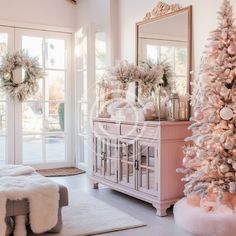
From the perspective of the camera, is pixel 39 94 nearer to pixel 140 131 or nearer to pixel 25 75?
pixel 25 75

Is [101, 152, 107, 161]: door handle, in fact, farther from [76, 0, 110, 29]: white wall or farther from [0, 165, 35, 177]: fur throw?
[76, 0, 110, 29]: white wall

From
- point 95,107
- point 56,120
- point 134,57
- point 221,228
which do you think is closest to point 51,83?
Answer: point 56,120

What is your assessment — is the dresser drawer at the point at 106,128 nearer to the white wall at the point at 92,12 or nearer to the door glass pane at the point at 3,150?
the white wall at the point at 92,12

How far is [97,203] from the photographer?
4.21 m

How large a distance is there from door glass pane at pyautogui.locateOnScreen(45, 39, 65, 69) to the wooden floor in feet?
6.70

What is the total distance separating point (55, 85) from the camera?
6520 millimetres

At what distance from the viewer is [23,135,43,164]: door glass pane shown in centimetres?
633

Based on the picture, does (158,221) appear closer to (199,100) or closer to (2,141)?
(199,100)

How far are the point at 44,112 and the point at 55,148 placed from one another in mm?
685

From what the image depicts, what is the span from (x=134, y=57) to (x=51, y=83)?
189 cm

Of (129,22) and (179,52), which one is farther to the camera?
(129,22)

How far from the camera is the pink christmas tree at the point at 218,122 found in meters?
3.09

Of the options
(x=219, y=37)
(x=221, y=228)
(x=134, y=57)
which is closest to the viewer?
(x=221, y=228)

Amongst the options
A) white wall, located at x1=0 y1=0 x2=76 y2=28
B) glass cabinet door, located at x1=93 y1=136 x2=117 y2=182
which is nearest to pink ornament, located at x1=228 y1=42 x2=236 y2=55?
glass cabinet door, located at x1=93 y1=136 x2=117 y2=182
